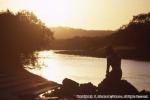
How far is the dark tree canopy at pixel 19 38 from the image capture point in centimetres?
4022

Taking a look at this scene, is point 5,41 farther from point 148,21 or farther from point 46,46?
point 148,21

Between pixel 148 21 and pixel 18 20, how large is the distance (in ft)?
378

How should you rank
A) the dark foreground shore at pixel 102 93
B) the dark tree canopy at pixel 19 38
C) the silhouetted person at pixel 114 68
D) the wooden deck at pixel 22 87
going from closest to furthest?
the wooden deck at pixel 22 87 → the dark foreground shore at pixel 102 93 → the silhouetted person at pixel 114 68 → the dark tree canopy at pixel 19 38

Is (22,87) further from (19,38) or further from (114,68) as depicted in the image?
(19,38)

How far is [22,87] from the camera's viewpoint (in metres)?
24.7

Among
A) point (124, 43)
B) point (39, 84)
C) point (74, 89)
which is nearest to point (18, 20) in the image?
point (39, 84)

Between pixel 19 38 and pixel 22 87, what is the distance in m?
18.1

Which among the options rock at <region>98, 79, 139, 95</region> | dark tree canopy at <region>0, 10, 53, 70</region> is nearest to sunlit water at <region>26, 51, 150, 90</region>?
dark tree canopy at <region>0, 10, 53, 70</region>

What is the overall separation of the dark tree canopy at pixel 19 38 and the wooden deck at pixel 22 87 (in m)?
10.2

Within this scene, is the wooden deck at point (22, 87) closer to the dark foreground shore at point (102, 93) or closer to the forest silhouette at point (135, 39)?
the dark foreground shore at point (102, 93)

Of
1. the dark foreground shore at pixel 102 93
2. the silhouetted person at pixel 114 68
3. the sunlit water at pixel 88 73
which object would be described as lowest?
the sunlit water at pixel 88 73

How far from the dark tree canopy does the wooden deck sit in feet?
33.5

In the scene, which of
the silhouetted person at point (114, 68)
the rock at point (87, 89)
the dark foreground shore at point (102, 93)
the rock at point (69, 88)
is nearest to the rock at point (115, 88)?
the dark foreground shore at point (102, 93)

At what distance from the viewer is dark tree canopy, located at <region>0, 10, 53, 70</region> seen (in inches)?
1583
